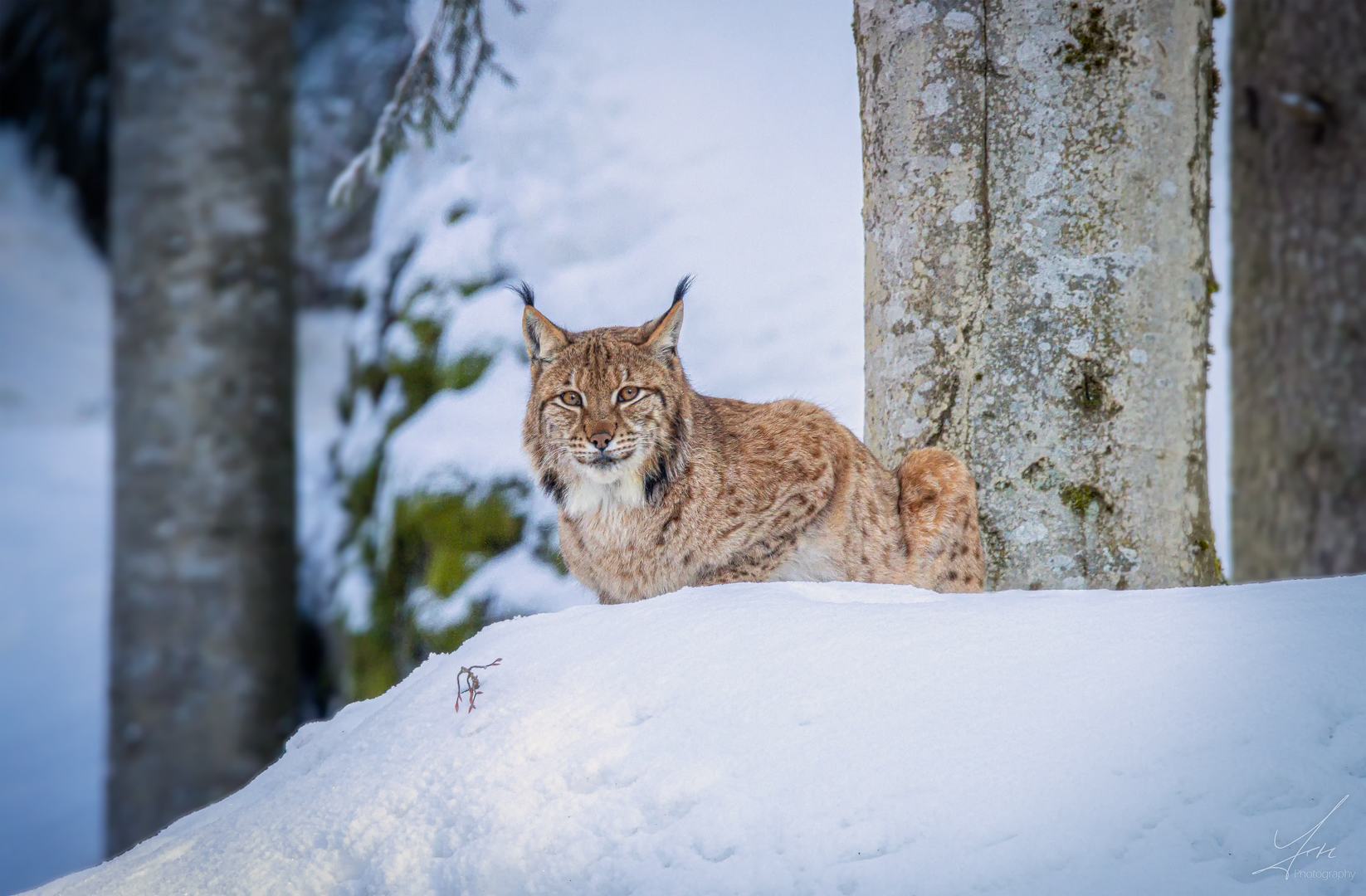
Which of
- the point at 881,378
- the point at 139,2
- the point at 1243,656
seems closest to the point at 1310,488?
the point at 881,378

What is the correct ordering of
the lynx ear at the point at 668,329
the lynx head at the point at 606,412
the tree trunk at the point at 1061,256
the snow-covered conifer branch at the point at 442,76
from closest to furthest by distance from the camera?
the lynx head at the point at 606,412
the lynx ear at the point at 668,329
the tree trunk at the point at 1061,256
the snow-covered conifer branch at the point at 442,76

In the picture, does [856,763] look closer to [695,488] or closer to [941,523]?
[695,488]

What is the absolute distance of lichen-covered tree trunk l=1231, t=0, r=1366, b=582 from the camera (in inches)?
175

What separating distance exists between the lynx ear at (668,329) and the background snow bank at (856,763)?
0.84 metres

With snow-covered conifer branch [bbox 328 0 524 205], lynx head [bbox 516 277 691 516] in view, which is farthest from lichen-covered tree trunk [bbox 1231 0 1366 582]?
snow-covered conifer branch [bbox 328 0 524 205]

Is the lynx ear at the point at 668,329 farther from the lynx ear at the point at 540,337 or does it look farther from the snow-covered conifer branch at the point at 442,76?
the snow-covered conifer branch at the point at 442,76

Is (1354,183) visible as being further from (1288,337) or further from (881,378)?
(881,378)

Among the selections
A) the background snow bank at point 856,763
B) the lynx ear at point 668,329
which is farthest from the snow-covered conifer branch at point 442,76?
the background snow bank at point 856,763

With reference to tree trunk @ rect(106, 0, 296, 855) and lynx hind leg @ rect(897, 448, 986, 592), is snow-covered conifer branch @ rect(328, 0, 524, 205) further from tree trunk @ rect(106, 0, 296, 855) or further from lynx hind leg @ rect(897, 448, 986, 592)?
lynx hind leg @ rect(897, 448, 986, 592)

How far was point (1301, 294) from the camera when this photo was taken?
4523 millimetres

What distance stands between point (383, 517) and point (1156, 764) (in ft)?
12.7

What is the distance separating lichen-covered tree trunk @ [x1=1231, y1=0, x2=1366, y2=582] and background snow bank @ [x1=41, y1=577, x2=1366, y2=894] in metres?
3.13

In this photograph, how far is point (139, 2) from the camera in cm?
496

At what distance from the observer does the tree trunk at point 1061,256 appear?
8.79 ft
